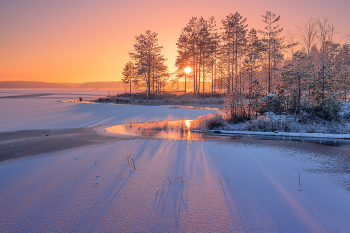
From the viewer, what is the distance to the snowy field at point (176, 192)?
3.10 m

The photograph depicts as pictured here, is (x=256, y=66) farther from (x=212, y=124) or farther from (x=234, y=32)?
(x=234, y=32)

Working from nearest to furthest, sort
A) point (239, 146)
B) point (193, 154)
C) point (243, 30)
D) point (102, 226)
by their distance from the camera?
1. point (102, 226)
2. point (193, 154)
3. point (239, 146)
4. point (243, 30)

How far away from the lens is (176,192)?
4.07 metres

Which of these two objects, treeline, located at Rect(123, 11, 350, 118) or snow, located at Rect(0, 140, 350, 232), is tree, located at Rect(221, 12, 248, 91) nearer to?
treeline, located at Rect(123, 11, 350, 118)

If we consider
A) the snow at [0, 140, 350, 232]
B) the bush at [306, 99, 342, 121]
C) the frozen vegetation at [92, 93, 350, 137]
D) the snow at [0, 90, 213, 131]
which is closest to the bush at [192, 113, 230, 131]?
the frozen vegetation at [92, 93, 350, 137]

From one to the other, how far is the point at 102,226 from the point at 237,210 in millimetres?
2176

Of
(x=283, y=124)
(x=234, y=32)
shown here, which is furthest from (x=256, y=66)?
(x=234, y=32)

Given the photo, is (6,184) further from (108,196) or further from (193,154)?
(193,154)

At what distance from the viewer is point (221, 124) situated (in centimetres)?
1277

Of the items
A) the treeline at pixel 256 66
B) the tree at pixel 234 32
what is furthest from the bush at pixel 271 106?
the tree at pixel 234 32

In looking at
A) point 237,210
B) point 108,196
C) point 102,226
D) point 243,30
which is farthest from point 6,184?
point 243,30

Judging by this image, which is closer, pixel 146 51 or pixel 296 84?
pixel 296 84

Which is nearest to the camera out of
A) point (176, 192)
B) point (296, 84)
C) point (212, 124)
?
point (176, 192)

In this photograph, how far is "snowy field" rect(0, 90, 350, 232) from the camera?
10.2 ft
